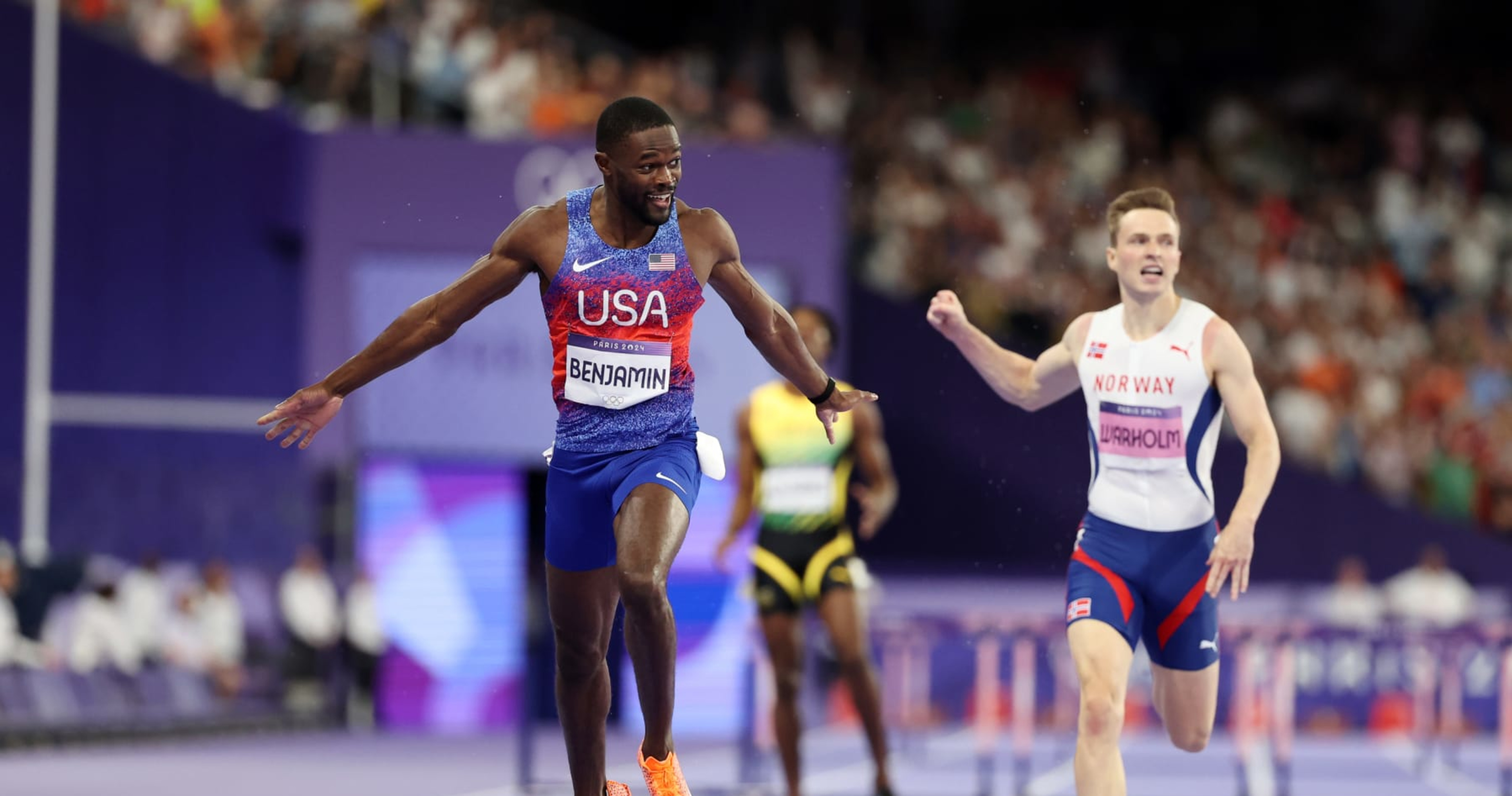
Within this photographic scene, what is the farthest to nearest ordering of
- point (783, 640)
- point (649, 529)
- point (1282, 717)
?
point (1282, 717)
point (783, 640)
point (649, 529)

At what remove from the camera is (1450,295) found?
23969 mm

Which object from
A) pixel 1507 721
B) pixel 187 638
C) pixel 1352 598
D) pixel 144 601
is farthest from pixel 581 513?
pixel 1352 598

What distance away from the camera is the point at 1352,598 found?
19.8 metres

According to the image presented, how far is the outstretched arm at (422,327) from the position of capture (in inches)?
260

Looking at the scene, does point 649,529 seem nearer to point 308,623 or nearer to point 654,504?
point 654,504

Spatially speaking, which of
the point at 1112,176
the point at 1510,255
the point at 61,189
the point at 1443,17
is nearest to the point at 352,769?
the point at 61,189

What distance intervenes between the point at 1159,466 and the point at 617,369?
218 cm

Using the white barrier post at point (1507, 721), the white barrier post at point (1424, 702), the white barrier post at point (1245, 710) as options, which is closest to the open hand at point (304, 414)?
the white barrier post at point (1245, 710)

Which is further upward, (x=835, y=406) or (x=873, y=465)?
(x=835, y=406)

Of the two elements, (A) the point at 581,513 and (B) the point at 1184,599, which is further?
(B) the point at 1184,599

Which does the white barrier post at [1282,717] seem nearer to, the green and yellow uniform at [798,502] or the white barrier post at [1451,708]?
the white barrier post at [1451,708]

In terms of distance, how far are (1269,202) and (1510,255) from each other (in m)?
2.96

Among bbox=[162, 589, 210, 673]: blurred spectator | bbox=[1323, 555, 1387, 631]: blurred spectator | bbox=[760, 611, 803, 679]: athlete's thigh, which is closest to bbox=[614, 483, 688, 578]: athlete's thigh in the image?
bbox=[760, 611, 803, 679]: athlete's thigh

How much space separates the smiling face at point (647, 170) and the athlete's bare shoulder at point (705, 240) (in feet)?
0.61
